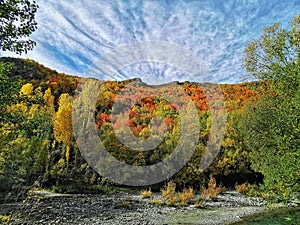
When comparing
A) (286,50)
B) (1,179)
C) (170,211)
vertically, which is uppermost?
(286,50)

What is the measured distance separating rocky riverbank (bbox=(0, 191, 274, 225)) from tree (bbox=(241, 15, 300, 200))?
3652 millimetres

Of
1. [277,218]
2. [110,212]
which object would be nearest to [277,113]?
[277,218]

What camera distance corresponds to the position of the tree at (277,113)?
8273 millimetres

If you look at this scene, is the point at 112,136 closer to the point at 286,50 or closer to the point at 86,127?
the point at 86,127

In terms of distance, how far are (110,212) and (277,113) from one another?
9.74 m

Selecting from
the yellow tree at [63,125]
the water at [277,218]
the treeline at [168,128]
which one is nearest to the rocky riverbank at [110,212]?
the water at [277,218]

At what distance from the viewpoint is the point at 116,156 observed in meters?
25.0

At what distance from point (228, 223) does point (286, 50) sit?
8074 millimetres

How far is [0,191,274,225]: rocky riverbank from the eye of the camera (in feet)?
39.4

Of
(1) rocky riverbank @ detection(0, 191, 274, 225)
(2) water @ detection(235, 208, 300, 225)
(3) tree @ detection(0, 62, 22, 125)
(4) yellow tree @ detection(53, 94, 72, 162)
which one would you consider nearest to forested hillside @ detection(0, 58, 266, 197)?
(4) yellow tree @ detection(53, 94, 72, 162)

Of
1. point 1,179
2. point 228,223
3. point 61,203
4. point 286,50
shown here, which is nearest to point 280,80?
point 286,50

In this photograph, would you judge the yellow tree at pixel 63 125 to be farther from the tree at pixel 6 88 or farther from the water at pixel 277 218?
the tree at pixel 6 88

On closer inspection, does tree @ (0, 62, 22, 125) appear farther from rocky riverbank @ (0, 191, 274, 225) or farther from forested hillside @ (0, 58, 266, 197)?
forested hillside @ (0, 58, 266, 197)

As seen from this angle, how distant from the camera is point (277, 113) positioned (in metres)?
11.1
